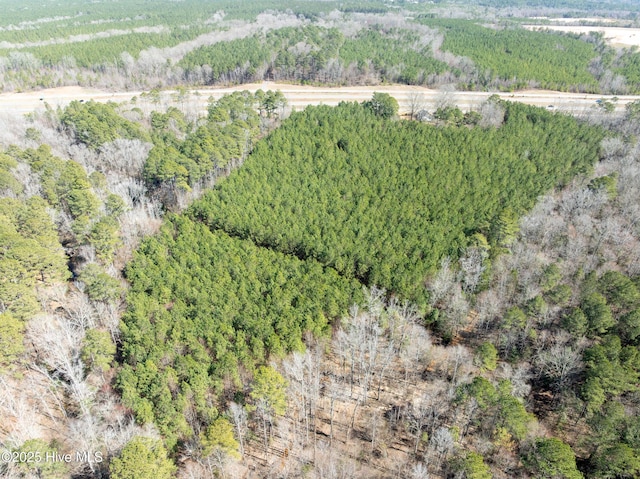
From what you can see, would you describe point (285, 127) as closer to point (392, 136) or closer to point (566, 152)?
point (392, 136)

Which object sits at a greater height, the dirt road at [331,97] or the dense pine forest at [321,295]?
the dirt road at [331,97]

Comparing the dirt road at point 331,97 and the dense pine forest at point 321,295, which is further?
the dirt road at point 331,97

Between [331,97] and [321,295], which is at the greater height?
[331,97]

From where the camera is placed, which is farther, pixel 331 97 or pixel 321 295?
pixel 331 97

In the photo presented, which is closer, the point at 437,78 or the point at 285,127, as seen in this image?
the point at 285,127

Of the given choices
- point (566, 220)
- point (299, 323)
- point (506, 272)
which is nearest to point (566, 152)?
point (566, 220)
